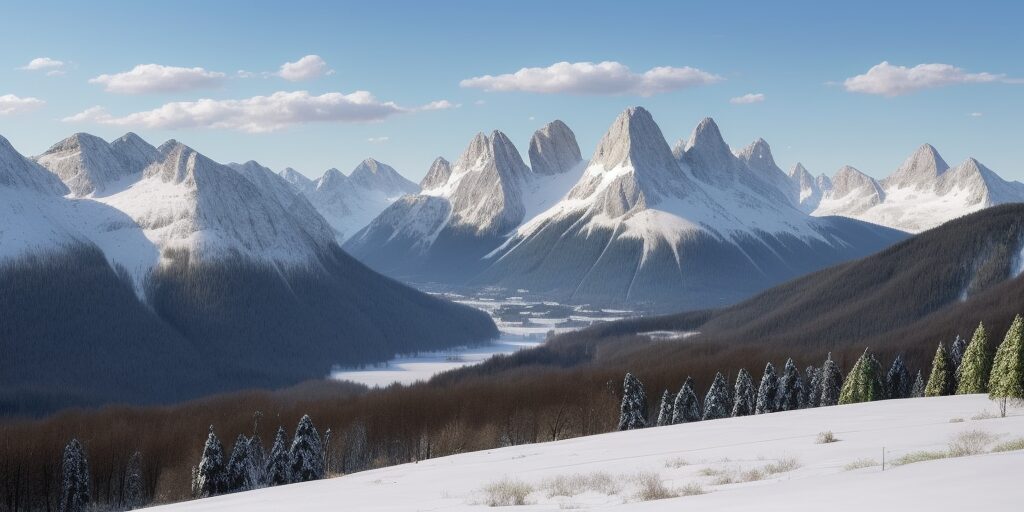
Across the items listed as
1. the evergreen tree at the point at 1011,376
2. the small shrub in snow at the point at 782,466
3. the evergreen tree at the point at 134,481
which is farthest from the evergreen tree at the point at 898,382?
the evergreen tree at the point at 134,481

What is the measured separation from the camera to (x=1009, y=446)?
34.4m

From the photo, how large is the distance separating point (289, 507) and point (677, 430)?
95.3 feet

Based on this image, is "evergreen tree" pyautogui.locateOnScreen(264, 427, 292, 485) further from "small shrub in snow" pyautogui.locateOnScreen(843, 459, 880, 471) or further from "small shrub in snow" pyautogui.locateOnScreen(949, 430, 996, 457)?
"small shrub in snow" pyautogui.locateOnScreen(843, 459, 880, 471)

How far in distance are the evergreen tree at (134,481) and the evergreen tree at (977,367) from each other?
8489 cm

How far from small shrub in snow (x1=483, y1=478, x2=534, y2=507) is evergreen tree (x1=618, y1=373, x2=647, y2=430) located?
6559cm

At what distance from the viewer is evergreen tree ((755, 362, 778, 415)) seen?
335ft

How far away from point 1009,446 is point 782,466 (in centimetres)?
822

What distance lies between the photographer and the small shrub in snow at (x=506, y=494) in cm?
3216

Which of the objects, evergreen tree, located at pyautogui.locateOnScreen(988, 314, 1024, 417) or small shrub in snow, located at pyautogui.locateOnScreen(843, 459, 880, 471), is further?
evergreen tree, located at pyautogui.locateOnScreen(988, 314, 1024, 417)

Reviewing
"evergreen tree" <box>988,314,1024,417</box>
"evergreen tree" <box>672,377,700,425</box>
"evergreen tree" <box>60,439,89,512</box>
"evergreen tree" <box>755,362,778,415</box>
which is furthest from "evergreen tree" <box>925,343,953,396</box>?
"evergreen tree" <box>60,439,89,512</box>

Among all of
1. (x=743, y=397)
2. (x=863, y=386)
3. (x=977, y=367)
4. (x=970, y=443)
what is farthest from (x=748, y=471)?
(x=743, y=397)

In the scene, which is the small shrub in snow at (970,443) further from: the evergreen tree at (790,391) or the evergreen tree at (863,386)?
the evergreen tree at (790,391)

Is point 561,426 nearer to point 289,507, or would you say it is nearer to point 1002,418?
point 1002,418

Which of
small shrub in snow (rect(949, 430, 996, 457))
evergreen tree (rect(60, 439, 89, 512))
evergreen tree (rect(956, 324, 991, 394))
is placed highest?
small shrub in snow (rect(949, 430, 996, 457))
